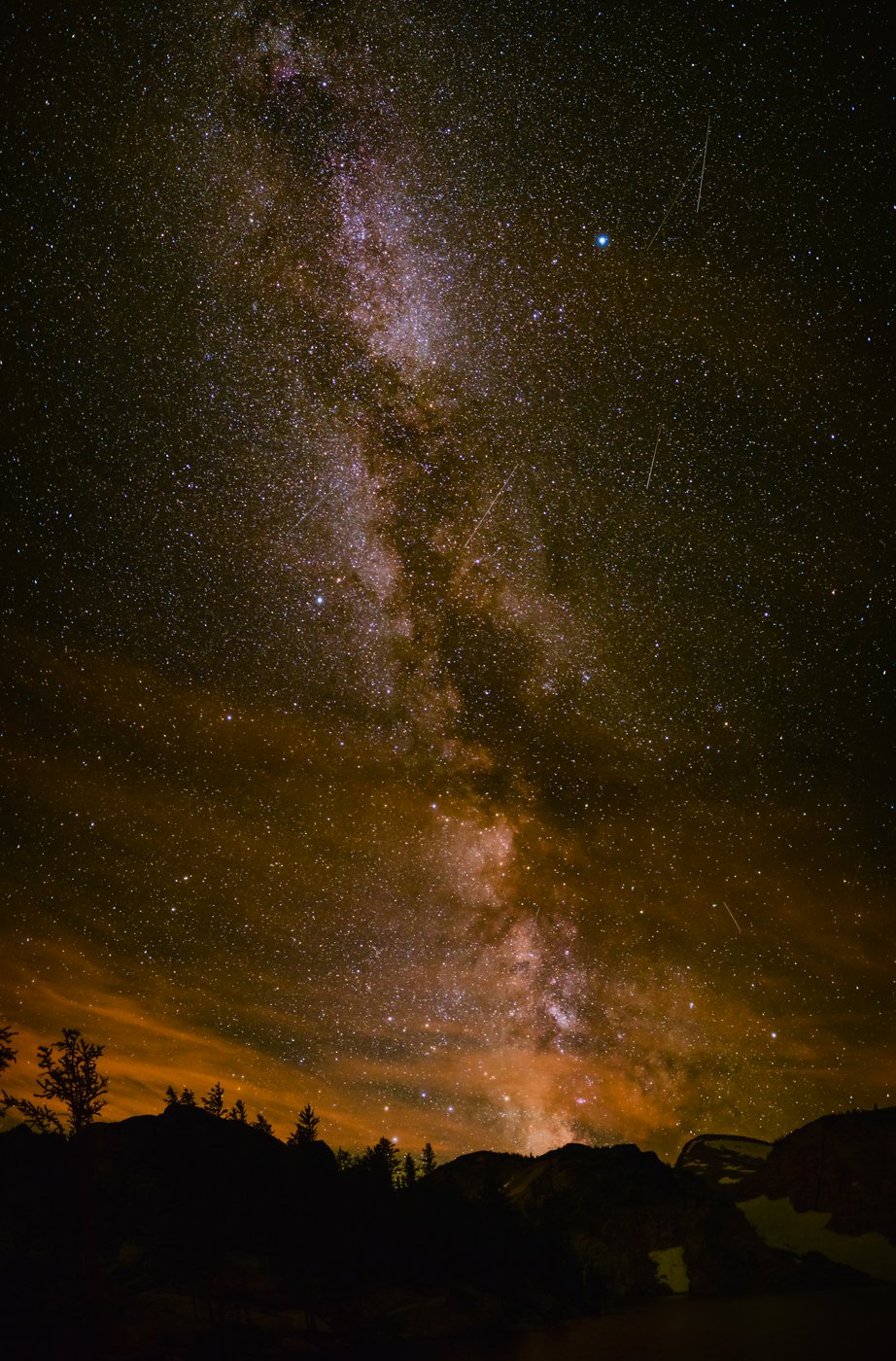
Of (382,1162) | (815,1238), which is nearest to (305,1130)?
(382,1162)

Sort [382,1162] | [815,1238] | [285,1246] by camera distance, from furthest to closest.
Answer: [815,1238] → [382,1162] → [285,1246]

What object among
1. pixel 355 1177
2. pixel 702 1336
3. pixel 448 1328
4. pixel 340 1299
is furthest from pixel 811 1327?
pixel 355 1177

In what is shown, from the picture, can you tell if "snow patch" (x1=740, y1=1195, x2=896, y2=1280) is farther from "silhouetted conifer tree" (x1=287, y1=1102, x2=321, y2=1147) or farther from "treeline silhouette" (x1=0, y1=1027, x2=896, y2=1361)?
"silhouetted conifer tree" (x1=287, y1=1102, x2=321, y2=1147)

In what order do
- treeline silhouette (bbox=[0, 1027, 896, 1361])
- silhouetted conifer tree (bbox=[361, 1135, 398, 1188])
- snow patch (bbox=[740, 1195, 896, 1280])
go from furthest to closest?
snow patch (bbox=[740, 1195, 896, 1280])
silhouetted conifer tree (bbox=[361, 1135, 398, 1188])
treeline silhouette (bbox=[0, 1027, 896, 1361])

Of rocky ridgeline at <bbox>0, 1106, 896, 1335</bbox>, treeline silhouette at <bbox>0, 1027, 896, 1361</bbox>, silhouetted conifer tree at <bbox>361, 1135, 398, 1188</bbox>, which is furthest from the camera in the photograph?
silhouetted conifer tree at <bbox>361, 1135, 398, 1188</bbox>

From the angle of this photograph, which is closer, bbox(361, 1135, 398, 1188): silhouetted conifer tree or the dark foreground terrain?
the dark foreground terrain

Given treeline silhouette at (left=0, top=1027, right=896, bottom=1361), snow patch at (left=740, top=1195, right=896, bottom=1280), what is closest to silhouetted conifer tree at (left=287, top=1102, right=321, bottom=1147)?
treeline silhouette at (left=0, top=1027, right=896, bottom=1361)

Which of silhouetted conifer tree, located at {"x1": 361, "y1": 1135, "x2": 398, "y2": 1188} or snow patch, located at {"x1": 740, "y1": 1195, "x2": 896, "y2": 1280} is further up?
silhouetted conifer tree, located at {"x1": 361, "y1": 1135, "x2": 398, "y2": 1188}

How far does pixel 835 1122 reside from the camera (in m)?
164

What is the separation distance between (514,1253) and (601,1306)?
18.4 meters

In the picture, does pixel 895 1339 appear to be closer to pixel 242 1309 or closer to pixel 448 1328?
pixel 448 1328

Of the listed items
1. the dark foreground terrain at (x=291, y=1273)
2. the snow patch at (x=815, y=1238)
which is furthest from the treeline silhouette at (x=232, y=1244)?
the snow patch at (x=815, y=1238)

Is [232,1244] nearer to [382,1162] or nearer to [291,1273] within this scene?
[291,1273]

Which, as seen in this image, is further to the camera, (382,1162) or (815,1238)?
(815,1238)
